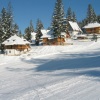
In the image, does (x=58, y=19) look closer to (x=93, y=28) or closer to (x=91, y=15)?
(x=93, y=28)

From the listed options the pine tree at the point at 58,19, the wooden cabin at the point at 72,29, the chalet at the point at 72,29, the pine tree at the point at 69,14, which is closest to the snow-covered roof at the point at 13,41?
the pine tree at the point at 58,19

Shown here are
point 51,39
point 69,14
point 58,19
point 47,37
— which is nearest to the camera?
point 58,19

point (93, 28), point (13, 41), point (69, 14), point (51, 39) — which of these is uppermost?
point (69, 14)

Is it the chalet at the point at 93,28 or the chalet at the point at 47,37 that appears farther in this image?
the chalet at the point at 93,28

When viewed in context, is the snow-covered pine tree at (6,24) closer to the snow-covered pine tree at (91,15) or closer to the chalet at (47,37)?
the chalet at (47,37)

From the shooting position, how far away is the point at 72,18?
347 feet

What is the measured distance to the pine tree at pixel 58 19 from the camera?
7343 centimetres

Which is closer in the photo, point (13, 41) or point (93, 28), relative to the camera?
point (13, 41)

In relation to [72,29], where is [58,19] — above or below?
above

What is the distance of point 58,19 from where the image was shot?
76062 millimetres

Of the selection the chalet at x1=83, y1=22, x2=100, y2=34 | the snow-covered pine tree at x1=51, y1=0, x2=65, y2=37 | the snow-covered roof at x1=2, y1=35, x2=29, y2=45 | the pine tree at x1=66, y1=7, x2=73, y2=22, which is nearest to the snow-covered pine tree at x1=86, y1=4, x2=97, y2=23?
the pine tree at x1=66, y1=7, x2=73, y2=22

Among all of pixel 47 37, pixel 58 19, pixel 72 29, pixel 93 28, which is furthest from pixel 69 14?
pixel 58 19

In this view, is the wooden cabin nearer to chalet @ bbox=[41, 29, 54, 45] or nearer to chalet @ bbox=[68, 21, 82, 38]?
chalet @ bbox=[68, 21, 82, 38]

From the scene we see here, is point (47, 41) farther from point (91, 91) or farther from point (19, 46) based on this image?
point (91, 91)
